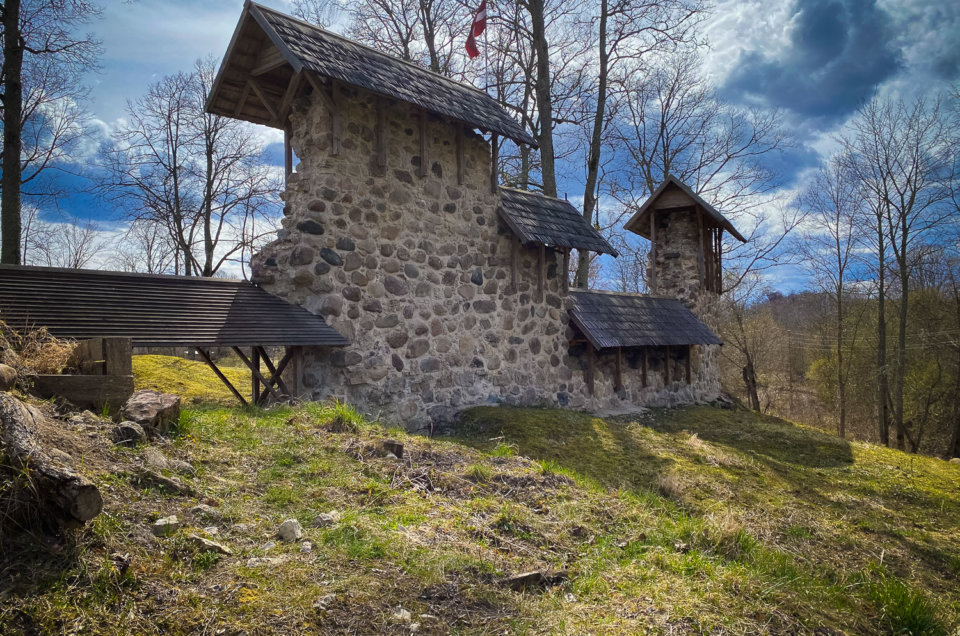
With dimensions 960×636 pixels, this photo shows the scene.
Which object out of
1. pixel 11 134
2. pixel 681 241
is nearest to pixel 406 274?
pixel 11 134

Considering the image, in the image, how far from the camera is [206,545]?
2754 mm

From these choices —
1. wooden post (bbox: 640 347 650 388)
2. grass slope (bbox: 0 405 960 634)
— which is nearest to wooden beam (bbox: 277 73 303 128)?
grass slope (bbox: 0 405 960 634)

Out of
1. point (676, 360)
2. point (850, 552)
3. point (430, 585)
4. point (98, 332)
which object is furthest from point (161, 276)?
point (676, 360)

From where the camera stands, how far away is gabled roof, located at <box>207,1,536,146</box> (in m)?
7.03

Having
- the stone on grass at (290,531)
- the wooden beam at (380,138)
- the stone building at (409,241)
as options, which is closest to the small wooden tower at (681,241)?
the stone building at (409,241)

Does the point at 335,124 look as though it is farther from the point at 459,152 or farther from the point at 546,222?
the point at 546,222

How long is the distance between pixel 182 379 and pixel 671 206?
1260 cm

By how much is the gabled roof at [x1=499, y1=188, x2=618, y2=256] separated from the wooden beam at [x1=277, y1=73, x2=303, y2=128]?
369cm

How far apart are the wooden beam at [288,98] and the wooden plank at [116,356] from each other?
14.5 ft

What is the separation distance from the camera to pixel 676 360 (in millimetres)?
13508

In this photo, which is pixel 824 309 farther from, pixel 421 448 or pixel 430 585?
pixel 430 585

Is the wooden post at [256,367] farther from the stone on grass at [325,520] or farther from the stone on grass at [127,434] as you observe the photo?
the stone on grass at [325,520]

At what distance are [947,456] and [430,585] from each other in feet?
68.9

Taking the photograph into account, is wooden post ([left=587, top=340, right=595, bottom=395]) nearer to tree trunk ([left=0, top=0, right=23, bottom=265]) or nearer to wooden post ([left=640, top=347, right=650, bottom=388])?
→ wooden post ([left=640, top=347, right=650, bottom=388])
